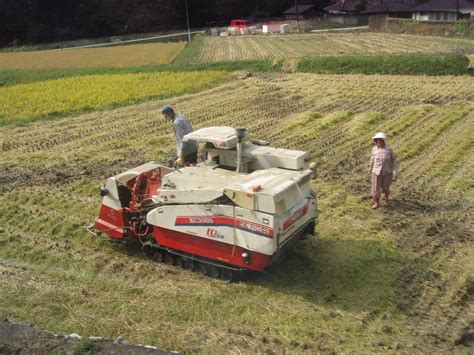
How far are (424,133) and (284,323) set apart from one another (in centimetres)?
895

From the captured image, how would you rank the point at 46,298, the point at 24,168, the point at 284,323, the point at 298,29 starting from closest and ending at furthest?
1. the point at 284,323
2. the point at 46,298
3. the point at 24,168
4. the point at 298,29

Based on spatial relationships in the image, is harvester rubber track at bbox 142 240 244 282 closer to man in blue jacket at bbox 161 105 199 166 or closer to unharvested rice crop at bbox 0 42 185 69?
man in blue jacket at bbox 161 105 199 166

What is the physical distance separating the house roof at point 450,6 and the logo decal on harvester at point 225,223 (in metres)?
46.5

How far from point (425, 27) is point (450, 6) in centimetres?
1132

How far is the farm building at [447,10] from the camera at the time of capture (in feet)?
150

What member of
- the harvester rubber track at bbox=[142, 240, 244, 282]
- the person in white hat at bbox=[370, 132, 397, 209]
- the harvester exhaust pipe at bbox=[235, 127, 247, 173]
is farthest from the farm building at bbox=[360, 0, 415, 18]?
the harvester rubber track at bbox=[142, 240, 244, 282]

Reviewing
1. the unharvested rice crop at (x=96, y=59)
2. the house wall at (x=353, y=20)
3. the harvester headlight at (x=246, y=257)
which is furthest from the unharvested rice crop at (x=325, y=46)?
the harvester headlight at (x=246, y=257)

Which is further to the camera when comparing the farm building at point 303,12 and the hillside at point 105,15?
the farm building at point 303,12

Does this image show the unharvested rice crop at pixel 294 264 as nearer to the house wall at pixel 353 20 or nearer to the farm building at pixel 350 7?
the house wall at pixel 353 20

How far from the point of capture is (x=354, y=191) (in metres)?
9.69

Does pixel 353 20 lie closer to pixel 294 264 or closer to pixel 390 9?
pixel 390 9

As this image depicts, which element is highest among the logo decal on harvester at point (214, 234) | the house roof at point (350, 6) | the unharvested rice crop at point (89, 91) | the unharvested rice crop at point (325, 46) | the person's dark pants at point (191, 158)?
the house roof at point (350, 6)

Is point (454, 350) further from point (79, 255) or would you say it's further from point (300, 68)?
point (300, 68)

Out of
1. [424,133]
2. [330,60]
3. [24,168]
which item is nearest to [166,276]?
[24,168]
